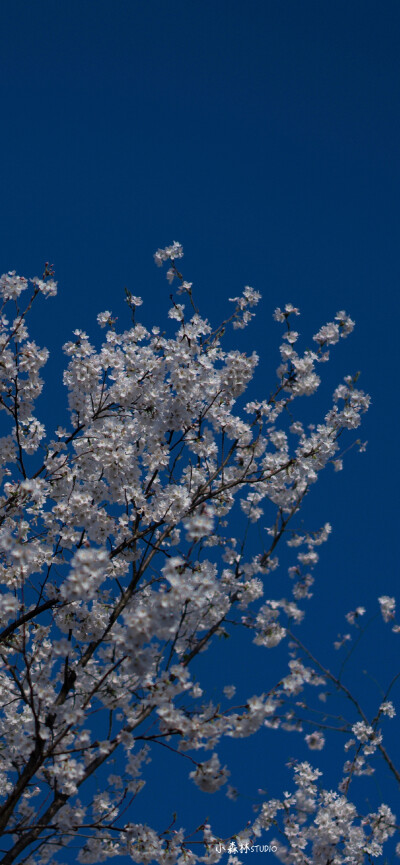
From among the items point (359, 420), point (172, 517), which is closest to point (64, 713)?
point (172, 517)

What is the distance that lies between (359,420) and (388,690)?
294 centimetres

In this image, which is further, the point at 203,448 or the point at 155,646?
the point at 203,448

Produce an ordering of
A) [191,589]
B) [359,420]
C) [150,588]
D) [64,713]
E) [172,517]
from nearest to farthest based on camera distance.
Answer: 1. [191,589]
2. [64,713]
3. [172,517]
4. [150,588]
5. [359,420]

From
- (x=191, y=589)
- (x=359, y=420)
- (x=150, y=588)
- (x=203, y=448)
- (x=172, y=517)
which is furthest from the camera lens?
(x=359, y=420)

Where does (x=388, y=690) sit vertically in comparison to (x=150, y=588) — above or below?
below

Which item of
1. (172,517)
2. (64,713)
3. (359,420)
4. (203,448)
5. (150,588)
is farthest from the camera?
(359,420)


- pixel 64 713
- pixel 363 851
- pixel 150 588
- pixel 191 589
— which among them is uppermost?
pixel 150 588


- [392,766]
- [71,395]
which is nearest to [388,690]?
[392,766]

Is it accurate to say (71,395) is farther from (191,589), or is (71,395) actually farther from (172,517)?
(191,589)

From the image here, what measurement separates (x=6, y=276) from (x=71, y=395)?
1329 millimetres

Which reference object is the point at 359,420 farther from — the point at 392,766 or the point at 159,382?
the point at 392,766

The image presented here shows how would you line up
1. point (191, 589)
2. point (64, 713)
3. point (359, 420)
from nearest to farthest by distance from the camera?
point (191, 589) < point (64, 713) < point (359, 420)

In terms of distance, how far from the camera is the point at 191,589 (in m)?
4.04

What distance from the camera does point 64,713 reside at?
14.9 ft
